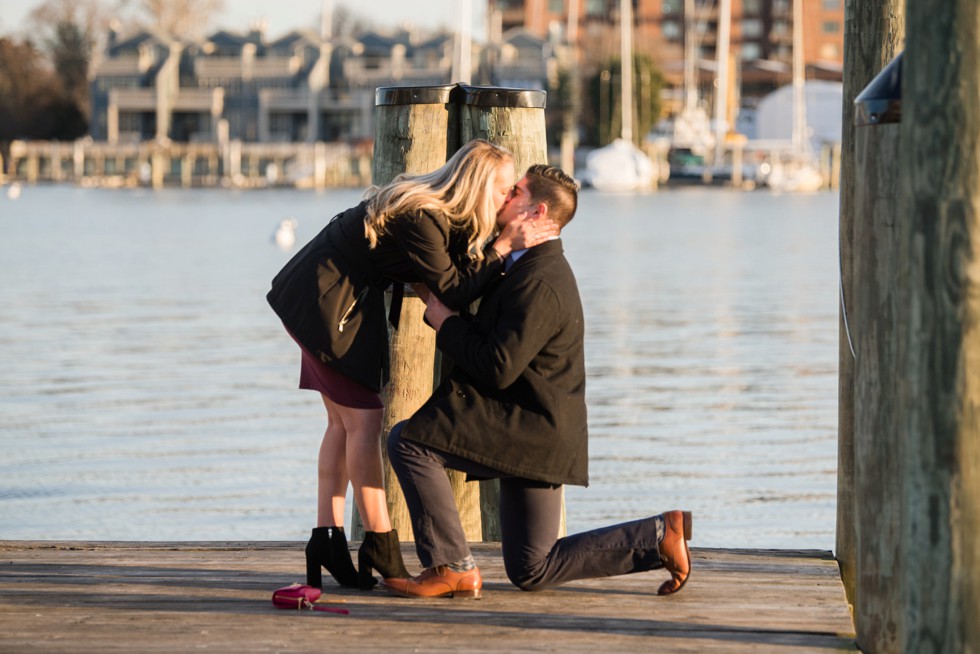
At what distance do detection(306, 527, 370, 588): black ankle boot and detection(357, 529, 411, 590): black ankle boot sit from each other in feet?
0.23

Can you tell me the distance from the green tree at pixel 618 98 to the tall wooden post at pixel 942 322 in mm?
87796

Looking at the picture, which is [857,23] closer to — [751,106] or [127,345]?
[127,345]

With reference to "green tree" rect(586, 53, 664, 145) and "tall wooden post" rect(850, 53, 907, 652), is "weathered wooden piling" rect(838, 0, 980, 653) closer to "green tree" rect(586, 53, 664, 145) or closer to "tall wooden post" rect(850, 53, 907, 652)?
"tall wooden post" rect(850, 53, 907, 652)

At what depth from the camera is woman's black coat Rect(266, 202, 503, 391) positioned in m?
5.53

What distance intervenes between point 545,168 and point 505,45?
94.8m

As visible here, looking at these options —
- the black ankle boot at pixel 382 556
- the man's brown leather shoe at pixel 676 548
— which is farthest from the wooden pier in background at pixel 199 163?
the man's brown leather shoe at pixel 676 548

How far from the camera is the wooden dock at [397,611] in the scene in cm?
500

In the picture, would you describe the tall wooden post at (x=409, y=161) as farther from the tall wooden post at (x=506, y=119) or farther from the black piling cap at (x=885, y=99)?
the black piling cap at (x=885, y=99)

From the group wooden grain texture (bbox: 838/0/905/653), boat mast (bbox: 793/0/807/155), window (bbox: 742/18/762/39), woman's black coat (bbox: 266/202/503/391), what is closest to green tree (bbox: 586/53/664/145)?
boat mast (bbox: 793/0/807/155)

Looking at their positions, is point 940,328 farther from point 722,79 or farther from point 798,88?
point 798,88

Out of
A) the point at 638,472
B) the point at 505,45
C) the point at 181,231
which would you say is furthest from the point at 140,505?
the point at 505,45

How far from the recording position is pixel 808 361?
19891 mm

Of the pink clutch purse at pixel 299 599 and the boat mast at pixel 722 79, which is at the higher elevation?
the boat mast at pixel 722 79

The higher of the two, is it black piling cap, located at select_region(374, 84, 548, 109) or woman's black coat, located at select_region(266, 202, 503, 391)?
black piling cap, located at select_region(374, 84, 548, 109)
